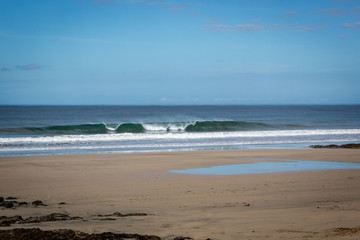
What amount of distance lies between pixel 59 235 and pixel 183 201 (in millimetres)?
3357

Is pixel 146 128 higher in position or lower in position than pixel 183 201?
higher

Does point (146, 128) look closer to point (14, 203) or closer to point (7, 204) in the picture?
point (14, 203)

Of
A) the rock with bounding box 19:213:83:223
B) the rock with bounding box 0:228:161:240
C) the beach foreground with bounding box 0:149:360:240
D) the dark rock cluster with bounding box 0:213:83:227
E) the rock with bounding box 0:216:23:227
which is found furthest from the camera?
the rock with bounding box 19:213:83:223

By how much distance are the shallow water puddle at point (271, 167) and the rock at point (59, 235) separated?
743cm

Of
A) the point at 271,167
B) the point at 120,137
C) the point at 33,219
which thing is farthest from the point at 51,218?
the point at 120,137

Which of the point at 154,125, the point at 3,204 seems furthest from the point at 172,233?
the point at 154,125

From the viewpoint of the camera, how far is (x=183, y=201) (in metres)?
8.62

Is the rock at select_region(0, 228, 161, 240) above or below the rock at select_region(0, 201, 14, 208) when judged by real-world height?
above

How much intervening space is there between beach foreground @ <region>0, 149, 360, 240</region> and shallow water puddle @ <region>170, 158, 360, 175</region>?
2.88ft

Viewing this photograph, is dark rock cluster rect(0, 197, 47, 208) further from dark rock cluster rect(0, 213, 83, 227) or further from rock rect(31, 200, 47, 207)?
dark rock cluster rect(0, 213, 83, 227)

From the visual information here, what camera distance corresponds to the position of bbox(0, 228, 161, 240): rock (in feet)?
18.6

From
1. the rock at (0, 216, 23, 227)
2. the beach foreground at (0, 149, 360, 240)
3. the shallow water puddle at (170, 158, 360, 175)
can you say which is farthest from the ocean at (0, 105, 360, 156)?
the rock at (0, 216, 23, 227)

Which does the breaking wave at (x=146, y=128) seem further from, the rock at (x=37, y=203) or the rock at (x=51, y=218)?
the rock at (x=51, y=218)

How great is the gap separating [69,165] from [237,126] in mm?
36205
